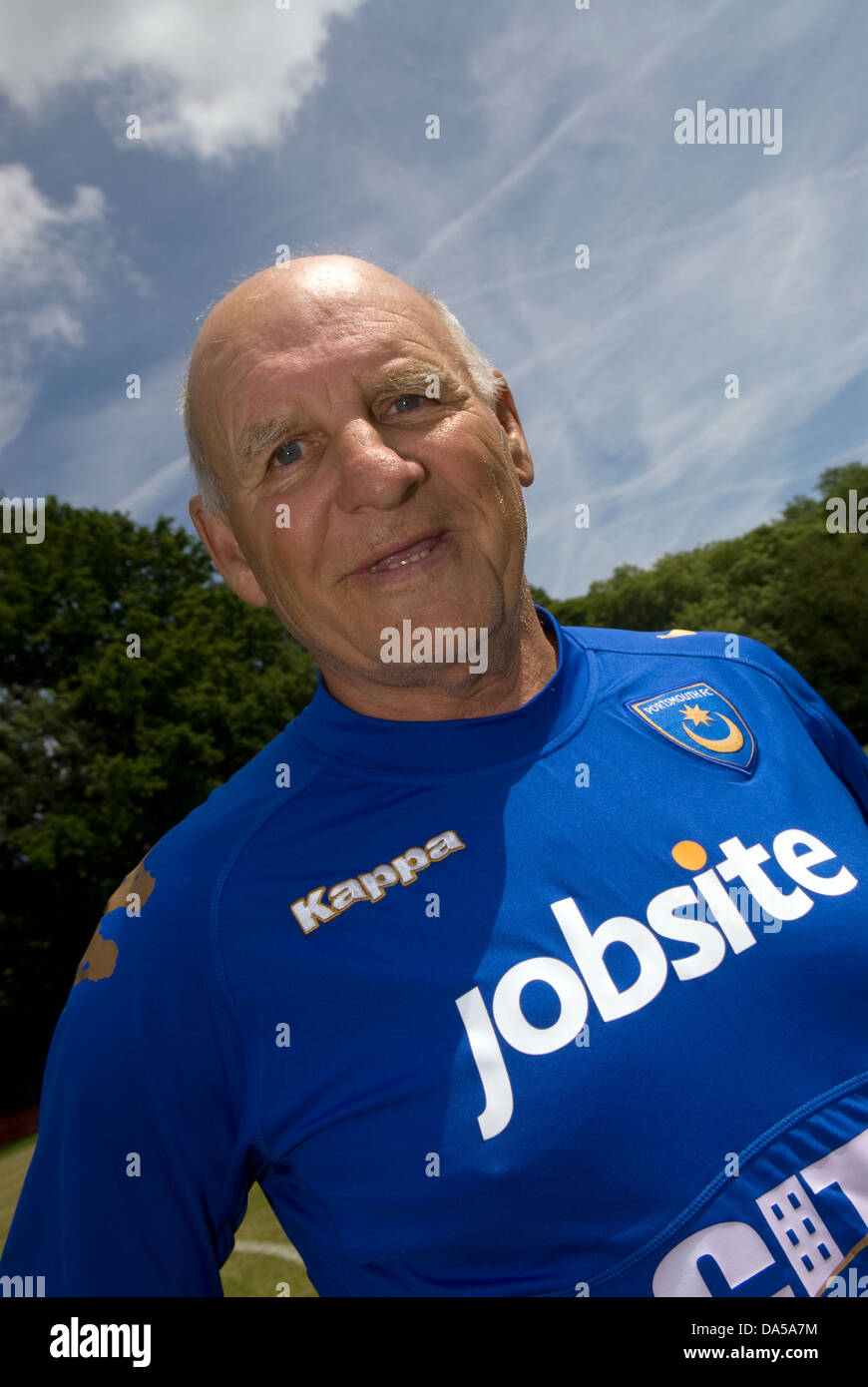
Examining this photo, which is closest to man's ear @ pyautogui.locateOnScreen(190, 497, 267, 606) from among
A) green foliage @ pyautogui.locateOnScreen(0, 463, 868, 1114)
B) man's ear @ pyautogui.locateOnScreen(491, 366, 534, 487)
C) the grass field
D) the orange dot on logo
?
man's ear @ pyautogui.locateOnScreen(491, 366, 534, 487)

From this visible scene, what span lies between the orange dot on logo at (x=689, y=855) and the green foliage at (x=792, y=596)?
38.4 m

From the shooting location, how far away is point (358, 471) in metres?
1.75

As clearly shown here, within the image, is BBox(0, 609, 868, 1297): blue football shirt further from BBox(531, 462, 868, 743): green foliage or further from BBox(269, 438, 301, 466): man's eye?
BBox(531, 462, 868, 743): green foliage

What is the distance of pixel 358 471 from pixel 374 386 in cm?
21

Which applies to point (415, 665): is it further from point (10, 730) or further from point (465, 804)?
point (10, 730)

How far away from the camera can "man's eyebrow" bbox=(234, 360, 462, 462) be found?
185 cm

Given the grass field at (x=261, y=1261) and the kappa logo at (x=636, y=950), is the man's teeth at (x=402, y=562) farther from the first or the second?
the grass field at (x=261, y=1261)

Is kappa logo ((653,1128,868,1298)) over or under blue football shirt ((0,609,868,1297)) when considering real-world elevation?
under

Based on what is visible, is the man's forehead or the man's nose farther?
the man's forehead

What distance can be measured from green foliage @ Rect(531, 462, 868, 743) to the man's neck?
38.2m

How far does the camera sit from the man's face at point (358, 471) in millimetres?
1796

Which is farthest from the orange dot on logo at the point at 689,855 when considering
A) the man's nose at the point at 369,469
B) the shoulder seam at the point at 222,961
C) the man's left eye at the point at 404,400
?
the man's left eye at the point at 404,400

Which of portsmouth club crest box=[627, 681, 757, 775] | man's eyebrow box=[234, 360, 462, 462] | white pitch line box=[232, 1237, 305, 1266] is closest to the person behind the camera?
man's eyebrow box=[234, 360, 462, 462]

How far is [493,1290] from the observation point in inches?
58.9
